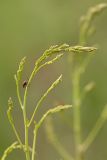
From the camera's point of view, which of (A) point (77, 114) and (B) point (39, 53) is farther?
(B) point (39, 53)

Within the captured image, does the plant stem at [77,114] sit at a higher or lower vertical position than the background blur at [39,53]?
lower

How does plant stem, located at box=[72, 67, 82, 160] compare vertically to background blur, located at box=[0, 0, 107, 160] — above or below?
below

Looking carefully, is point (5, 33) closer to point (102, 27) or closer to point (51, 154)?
point (102, 27)

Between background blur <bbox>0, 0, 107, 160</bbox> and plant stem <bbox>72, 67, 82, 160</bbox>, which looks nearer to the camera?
plant stem <bbox>72, 67, 82, 160</bbox>

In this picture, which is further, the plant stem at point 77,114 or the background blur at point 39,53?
the background blur at point 39,53

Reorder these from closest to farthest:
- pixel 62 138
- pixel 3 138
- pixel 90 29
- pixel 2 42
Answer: pixel 90 29 < pixel 3 138 < pixel 62 138 < pixel 2 42

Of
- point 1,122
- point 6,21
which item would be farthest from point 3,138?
point 6,21

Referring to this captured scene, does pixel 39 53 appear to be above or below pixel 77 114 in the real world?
above

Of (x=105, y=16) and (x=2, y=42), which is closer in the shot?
(x=2, y=42)
